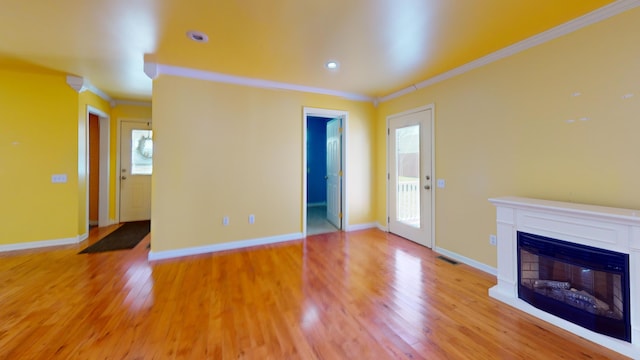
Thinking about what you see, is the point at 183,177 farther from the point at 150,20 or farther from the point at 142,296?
the point at 150,20

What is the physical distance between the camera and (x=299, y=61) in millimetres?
3164

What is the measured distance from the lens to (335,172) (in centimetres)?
514

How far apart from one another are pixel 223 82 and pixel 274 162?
138 cm

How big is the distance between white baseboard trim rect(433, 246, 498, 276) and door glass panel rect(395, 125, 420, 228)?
1.86 ft

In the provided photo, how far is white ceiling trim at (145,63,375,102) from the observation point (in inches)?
129

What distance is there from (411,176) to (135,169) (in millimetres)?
5630

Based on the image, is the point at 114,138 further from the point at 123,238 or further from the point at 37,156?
the point at 123,238

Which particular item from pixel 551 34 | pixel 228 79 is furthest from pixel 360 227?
pixel 551 34

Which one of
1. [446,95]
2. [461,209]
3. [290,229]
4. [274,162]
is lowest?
[290,229]

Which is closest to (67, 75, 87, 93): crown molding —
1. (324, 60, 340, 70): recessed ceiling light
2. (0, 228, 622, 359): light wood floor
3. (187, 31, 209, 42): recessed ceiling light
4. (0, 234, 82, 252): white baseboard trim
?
(0, 234, 82, 252): white baseboard trim

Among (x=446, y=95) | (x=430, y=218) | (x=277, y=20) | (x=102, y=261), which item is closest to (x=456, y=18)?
(x=446, y=95)

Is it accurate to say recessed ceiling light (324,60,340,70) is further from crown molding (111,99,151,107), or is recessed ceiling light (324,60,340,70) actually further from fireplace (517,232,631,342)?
crown molding (111,99,151,107)

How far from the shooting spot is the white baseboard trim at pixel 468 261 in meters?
2.93

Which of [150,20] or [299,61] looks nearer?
[150,20]
